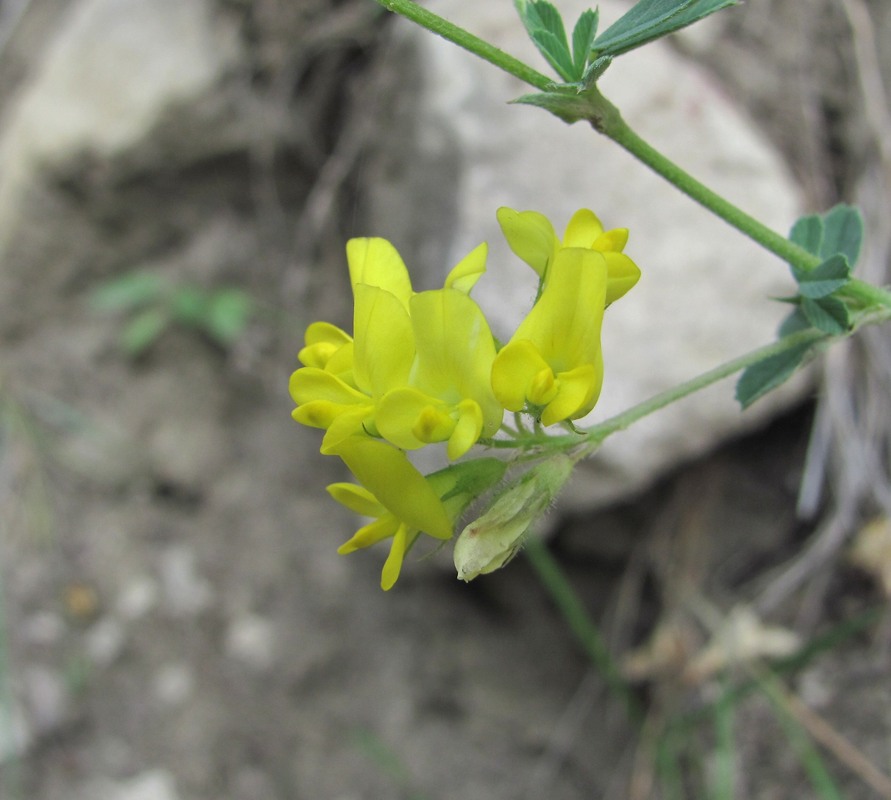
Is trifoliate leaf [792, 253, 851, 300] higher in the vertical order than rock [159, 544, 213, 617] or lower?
higher

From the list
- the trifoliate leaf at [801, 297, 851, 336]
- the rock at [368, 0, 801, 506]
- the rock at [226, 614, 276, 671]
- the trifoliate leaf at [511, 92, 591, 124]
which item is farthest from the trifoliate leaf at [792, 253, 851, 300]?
the rock at [226, 614, 276, 671]

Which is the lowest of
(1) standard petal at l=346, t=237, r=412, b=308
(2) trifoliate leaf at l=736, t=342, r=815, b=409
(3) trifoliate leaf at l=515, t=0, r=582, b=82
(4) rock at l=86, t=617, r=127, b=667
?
(4) rock at l=86, t=617, r=127, b=667

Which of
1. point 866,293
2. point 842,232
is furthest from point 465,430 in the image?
point 842,232

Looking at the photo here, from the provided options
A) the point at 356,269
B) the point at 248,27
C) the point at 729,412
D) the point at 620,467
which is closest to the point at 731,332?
the point at 729,412

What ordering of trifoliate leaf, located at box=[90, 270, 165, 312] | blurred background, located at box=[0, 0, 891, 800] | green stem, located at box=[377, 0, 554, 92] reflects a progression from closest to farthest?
green stem, located at box=[377, 0, 554, 92]
blurred background, located at box=[0, 0, 891, 800]
trifoliate leaf, located at box=[90, 270, 165, 312]

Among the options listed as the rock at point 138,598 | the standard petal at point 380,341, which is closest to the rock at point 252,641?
the rock at point 138,598

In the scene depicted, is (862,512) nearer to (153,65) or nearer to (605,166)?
(605,166)

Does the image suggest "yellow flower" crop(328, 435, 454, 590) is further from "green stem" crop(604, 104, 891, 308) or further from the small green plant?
the small green plant
